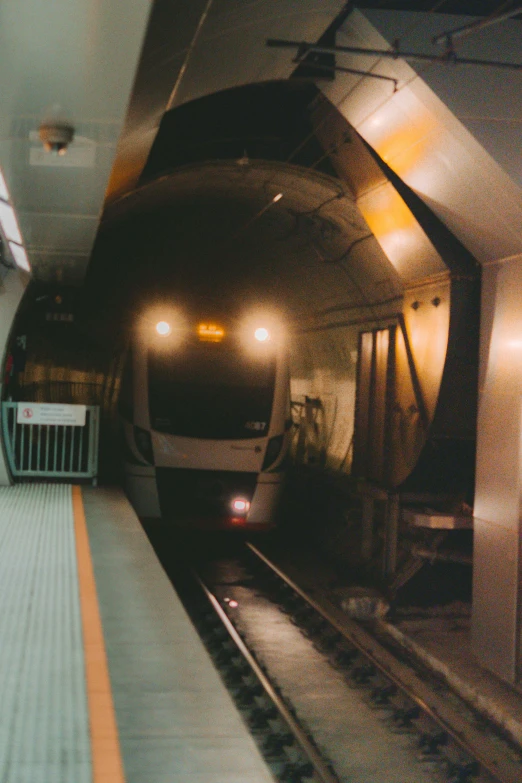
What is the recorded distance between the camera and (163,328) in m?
11.5

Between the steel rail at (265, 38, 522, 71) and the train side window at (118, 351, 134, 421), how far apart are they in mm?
5864

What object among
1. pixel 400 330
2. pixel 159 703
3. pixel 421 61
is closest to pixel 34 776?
pixel 159 703

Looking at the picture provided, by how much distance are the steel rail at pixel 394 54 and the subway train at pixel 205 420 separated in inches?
219

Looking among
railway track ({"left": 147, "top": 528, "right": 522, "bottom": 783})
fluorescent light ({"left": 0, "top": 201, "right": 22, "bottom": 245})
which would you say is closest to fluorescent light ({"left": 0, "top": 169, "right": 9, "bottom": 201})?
fluorescent light ({"left": 0, "top": 201, "right": 22, "bottom": 245})

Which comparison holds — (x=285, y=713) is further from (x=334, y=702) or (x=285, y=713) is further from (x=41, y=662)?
(x=41, y=662)

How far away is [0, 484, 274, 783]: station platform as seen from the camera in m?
3.14

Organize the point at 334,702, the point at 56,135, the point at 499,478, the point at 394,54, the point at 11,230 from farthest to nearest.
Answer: the point at 11,230 → the point at 499,478 → the point at 334,702 → the point at 394,54 → the point at 56,135

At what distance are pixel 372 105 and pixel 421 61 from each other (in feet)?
3.01

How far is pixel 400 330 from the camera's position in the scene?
9.62 m

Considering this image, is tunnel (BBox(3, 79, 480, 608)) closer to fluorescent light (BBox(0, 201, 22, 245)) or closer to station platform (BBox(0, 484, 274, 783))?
fluorescent light (BBox(0, 201, 22, 245))

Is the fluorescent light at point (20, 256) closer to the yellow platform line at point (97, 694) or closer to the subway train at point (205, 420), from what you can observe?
the subway train at point (205, 420)

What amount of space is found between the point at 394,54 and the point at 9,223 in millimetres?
3465

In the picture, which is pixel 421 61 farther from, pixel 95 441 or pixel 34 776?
pixel 95 441

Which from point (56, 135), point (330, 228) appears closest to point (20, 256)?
point (330, 228)
